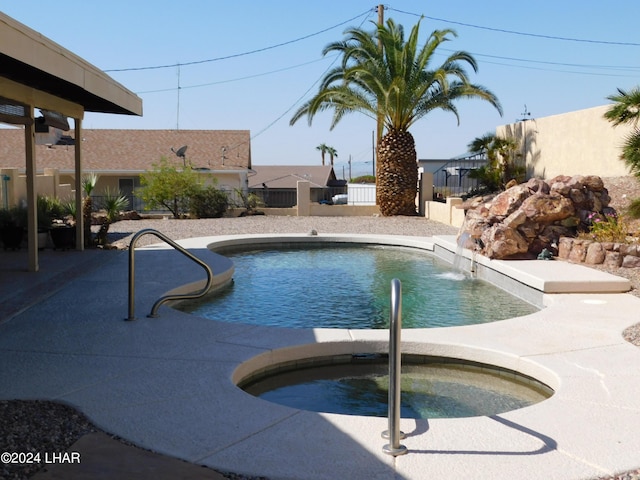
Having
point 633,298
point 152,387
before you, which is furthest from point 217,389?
point 633,298

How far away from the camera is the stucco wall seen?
20.1m

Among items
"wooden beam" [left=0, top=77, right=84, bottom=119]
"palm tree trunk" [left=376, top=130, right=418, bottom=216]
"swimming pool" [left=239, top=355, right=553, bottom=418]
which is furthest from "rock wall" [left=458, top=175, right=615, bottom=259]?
"palm tree trunk" [left=376, top=130, right=418, bottom=216]

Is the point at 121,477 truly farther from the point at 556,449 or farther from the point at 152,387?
the point at 556,449

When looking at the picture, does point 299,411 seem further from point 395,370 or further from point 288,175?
point 288,175

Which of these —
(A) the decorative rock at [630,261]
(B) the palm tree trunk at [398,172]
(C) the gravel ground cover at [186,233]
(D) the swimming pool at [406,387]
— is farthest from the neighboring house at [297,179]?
(D) the swimming pool at [406,387]

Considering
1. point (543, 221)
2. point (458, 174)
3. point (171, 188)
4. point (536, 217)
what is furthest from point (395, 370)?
point (458, 174)

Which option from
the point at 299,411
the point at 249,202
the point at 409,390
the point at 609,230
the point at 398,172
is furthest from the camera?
the point at 249,202

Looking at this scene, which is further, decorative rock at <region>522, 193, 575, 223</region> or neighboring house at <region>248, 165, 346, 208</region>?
neighboring house at <region>248, 165, 346, 208</region>

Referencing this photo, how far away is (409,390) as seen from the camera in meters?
6.51

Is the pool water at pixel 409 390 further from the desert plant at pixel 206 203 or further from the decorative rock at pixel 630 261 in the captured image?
the desert plant at pixel 206 203

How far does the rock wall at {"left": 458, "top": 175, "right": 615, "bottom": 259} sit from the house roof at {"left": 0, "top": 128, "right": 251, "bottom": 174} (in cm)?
2464

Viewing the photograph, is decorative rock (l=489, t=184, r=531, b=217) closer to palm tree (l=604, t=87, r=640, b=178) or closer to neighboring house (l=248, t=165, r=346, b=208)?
palm tree (l=604, t=87, r=640, b=178)

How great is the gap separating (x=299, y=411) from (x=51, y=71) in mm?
5661

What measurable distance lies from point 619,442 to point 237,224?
767 inches
